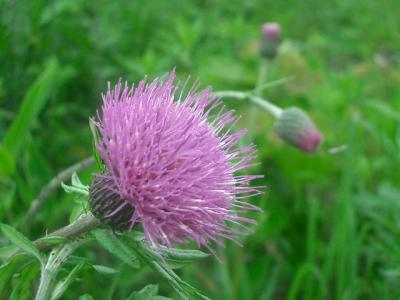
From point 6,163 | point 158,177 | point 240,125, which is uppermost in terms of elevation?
point 158,177

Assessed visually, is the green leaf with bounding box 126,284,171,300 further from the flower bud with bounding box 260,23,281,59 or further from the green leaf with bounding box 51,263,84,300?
the flower bud with bounding box 260,23,281,59

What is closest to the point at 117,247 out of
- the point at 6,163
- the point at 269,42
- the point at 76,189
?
the point at 76,189

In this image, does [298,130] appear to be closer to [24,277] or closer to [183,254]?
[183,254]

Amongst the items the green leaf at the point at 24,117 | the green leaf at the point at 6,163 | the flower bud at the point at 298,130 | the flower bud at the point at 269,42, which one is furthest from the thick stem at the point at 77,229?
the flower bud at the point at 269,42

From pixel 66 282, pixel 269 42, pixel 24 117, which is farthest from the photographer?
pixel 269 42

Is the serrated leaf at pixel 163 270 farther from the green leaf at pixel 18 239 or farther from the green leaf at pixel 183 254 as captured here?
the green leaf at pixel 18 239

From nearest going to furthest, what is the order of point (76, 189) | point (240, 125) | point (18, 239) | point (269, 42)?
point (18, 239) → point (76, 189) → point (269, 42) → point (240, 125)

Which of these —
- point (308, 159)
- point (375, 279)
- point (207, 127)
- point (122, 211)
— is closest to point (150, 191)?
point (122, 211)
